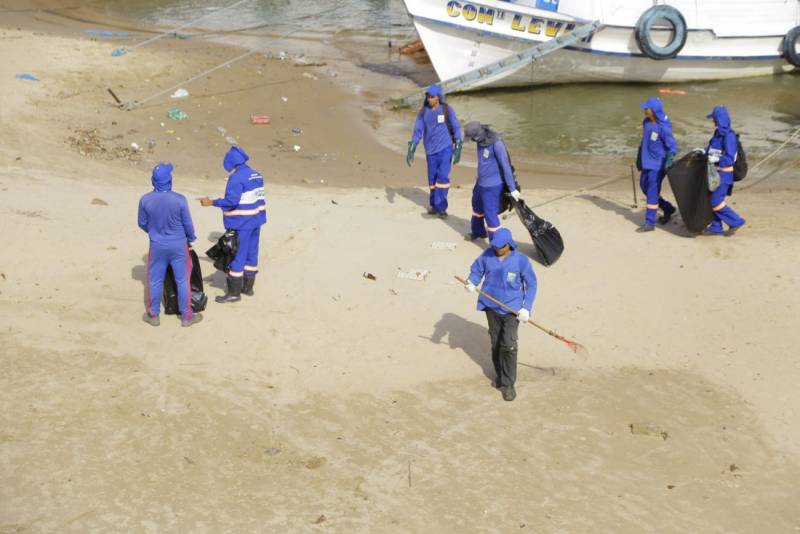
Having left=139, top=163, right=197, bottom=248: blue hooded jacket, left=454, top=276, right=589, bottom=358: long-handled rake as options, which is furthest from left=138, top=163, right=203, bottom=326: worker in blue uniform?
left=454, top=276, right=589, bottom=358: long-handled rake

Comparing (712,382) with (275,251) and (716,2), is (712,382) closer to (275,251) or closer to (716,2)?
(275,251)

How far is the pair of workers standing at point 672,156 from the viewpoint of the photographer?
441 inches

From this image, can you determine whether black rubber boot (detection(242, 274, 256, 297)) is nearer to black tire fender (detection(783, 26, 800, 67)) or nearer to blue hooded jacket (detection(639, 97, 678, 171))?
blue hooded jacket (detection(639, 97, 678, 171))

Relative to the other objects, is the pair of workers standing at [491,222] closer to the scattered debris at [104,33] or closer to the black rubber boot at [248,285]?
the black rubber boot at [248,285]

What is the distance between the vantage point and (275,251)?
10.7 m

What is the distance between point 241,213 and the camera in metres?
9.03

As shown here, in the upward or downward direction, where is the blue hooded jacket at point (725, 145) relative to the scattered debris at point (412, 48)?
upward

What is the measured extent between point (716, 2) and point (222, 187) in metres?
13.9

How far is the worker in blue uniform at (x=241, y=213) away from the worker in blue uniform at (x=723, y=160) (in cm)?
529

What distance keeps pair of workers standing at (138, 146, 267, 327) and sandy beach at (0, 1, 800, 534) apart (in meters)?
0.21

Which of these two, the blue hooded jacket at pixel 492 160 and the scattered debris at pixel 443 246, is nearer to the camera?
the blue hooded jacket at pixel 492 160

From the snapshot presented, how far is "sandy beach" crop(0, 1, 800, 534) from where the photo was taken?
637cm

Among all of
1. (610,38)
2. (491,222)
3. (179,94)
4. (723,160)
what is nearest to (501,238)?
(491,222)

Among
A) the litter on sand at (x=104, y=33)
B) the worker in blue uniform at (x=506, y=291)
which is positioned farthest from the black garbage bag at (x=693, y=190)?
the litter on sand at (x=104, y=33)
